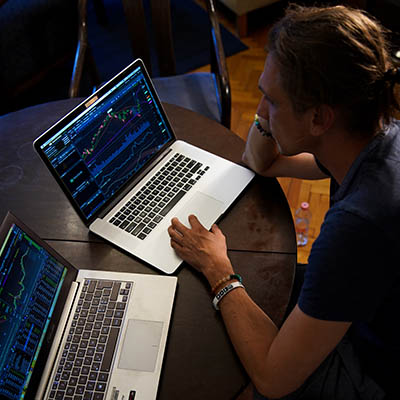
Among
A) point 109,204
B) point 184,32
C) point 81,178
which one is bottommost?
point 184,32

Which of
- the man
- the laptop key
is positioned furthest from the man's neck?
the laptop key

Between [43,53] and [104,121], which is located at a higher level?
Result: [104,121]

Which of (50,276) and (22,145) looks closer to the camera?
(50,276)

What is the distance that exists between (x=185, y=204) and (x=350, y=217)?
502 mm

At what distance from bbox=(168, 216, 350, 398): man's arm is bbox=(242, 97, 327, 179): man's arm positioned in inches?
11.7

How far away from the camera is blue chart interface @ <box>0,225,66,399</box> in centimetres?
87

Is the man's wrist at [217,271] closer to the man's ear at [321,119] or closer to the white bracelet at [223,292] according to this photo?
the white bracelet at [223,292]

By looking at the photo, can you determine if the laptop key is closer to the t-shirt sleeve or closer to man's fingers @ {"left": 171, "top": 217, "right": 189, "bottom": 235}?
man's fingers @ {"left": 171, "top": 217, "right": 189, "bottom": 235}

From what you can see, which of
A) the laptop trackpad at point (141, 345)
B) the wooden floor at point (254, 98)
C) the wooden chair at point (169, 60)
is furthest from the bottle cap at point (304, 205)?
the laptop trackpad at point (141, 345)

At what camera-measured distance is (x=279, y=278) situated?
111cm

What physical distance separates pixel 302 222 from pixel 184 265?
1089 millimetres

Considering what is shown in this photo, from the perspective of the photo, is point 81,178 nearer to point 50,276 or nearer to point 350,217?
point 50,276

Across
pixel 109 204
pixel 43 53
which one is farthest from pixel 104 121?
pixel 43 53

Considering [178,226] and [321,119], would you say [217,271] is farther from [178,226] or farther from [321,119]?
[321,119]
